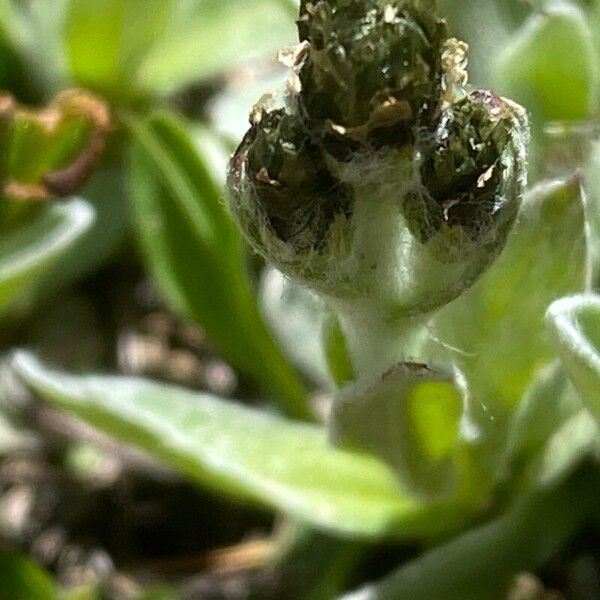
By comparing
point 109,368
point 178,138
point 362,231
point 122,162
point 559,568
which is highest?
point 362,231

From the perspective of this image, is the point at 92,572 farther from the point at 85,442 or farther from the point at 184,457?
the point at 184,457

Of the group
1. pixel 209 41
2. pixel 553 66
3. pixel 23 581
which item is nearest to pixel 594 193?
pixel 553 66

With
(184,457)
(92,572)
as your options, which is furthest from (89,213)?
(92,572)

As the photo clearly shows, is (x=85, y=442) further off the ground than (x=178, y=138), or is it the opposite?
(x=178, y=138)

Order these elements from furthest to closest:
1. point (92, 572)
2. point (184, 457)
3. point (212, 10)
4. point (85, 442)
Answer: point (212, 10), point (85, 442), point (92, 572), point (184, 457)

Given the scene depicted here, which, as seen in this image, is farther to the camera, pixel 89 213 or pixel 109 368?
pixel 109 368

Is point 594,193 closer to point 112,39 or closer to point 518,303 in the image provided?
point 518,303

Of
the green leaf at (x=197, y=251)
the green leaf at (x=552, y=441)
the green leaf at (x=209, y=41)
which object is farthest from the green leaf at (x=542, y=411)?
the green leaf at (x=209, y=41)
